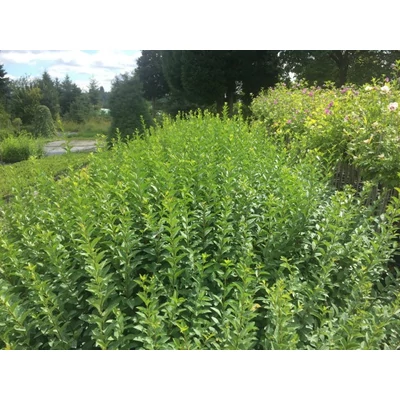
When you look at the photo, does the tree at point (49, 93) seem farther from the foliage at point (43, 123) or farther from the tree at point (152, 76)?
the tree at point (152, 76)

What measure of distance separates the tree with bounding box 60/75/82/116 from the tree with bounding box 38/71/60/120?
81cm

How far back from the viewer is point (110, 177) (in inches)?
111

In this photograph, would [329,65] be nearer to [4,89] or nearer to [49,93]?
[49,93]

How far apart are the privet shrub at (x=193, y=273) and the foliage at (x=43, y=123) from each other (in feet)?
20.4

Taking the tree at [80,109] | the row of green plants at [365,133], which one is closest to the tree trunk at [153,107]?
the tree at [80,109]

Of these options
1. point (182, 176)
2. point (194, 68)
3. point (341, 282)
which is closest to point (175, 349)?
point (341, 282)

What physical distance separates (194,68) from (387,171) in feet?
38.7

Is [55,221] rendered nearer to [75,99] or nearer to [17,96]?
[17,96]

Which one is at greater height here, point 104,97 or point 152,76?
point 152,76

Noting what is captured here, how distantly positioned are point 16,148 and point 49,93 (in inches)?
126

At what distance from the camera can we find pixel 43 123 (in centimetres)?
868

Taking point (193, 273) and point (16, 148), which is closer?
point (193, 273)

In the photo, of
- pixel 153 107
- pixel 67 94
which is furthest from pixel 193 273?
pixel 153 107

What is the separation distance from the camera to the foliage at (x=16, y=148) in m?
6.56
